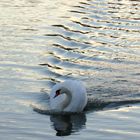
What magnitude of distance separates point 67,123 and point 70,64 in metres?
5.54

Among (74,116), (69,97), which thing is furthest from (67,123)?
(69,97)

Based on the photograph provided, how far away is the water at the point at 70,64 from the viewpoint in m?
13.2

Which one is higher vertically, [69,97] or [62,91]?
[62,91]

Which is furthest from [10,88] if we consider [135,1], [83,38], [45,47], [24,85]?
[135,1]

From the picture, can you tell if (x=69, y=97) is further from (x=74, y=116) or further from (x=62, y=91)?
(x=74, y=116)

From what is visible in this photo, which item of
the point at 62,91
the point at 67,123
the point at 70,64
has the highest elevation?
the point at 70,64

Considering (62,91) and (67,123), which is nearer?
(67,123)

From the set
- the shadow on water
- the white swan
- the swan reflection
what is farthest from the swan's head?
the swan reflection

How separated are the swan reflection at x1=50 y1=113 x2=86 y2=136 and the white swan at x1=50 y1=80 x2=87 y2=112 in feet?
0.79

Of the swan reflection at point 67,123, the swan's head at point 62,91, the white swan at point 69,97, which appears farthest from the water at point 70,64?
the swan's head at point 62,91

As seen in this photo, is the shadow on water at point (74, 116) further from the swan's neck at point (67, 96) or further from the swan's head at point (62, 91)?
the swan's head at point (62, 91)

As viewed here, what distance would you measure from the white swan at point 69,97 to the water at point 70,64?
24 cm

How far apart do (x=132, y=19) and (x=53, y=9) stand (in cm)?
406

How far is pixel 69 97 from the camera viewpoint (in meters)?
14.7
